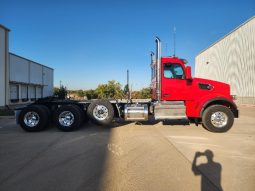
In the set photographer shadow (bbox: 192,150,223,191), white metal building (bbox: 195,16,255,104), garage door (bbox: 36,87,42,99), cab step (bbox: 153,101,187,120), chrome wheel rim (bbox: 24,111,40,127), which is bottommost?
photographer shadow (bbox: 192,150,223,191)

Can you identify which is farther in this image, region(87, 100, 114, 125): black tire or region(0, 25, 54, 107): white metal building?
region(0, 25, 54, 107): white metal building

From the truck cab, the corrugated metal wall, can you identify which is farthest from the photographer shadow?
the corrugated metal wall

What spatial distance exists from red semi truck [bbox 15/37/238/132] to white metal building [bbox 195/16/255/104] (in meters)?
23.3

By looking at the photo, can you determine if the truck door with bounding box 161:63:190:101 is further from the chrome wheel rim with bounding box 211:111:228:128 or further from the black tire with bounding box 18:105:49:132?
the black tire with bounding box 18:105:49:132

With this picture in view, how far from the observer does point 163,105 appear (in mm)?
9969

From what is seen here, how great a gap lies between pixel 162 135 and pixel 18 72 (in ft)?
98.0

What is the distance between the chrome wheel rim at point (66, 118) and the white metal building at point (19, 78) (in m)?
19.6

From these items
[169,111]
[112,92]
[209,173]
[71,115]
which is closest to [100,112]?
[71,115]

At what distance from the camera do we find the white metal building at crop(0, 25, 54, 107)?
27.4 metres

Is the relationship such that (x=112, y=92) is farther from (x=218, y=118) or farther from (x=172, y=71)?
(x=218, y=118)

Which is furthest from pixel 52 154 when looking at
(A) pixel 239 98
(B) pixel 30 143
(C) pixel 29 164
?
(A) pixel 239 98

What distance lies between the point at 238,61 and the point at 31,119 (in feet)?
104

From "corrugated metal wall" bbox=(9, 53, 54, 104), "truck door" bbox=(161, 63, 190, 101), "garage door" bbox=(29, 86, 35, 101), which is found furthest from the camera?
"garage door" bbox=(29, 86, 35, 101)

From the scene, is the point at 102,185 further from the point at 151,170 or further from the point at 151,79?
the point at 151,79
